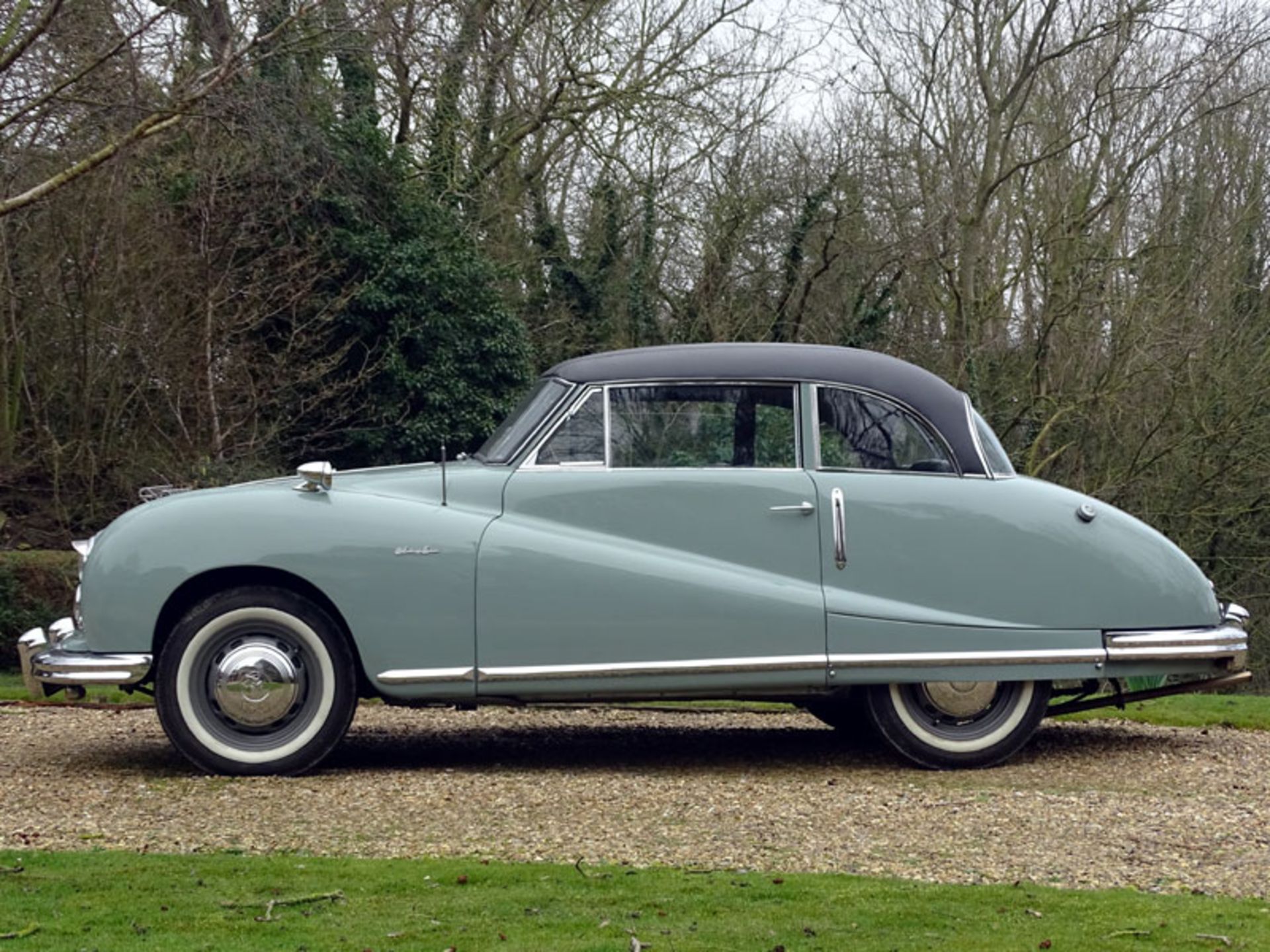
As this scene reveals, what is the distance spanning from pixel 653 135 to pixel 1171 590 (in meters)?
15.5

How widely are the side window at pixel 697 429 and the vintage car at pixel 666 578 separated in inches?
0.5

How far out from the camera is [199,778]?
718 cm

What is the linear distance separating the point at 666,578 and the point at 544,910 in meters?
2.60

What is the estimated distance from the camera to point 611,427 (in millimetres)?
7602

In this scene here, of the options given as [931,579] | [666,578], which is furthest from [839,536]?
[666,578]

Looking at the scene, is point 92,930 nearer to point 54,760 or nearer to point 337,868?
point 337,868

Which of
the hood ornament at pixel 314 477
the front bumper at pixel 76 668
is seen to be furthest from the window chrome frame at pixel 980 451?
the front bumper at pixel 76 668

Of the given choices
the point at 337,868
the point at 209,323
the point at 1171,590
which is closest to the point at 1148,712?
the point at 1171,590

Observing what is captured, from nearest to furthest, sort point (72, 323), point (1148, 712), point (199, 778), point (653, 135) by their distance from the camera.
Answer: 1. point (199, 778)
2. point (1148, 712)
3. point (72, 323)
4. point (653, 135)

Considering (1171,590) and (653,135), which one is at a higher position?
(653,135)

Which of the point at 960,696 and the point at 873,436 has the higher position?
the point at 873,436

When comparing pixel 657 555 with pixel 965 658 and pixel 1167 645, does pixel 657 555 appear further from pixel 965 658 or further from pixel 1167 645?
pixel 1167 645

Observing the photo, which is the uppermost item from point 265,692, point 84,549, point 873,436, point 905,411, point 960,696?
point 905,411

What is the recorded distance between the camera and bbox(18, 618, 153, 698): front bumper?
7.08 meters
